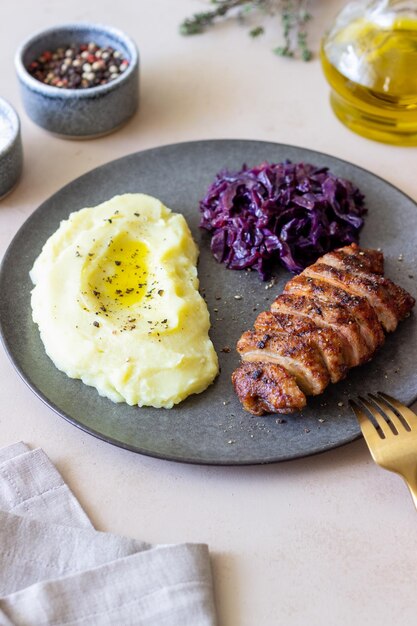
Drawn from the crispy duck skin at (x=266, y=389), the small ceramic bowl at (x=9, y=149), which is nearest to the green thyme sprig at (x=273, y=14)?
the small ceramic bowl at (x=9, y=149)

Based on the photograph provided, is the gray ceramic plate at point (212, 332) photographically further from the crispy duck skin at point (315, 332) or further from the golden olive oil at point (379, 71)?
the golden olive oil at point (379, 71)

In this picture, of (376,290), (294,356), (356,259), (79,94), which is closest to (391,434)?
(294,356)

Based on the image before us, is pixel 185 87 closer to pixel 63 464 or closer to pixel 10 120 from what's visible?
pixel 10 120

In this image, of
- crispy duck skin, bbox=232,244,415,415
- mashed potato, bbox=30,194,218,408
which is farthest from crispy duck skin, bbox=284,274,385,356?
mashed potato, bbox=30,194,218,408

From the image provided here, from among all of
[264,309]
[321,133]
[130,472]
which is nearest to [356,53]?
[321,133]

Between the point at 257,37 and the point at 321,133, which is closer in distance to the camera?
the point at 321,133

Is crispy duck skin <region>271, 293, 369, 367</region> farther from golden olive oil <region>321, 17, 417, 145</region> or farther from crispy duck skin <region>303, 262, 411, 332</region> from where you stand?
golden olive oil <region>321, 17, 417, 145</region>
